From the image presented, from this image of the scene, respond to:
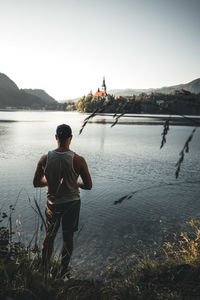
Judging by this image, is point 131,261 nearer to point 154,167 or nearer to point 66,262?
point 66,262

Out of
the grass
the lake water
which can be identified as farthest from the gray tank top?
the grass

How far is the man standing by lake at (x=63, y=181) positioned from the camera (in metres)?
3.39

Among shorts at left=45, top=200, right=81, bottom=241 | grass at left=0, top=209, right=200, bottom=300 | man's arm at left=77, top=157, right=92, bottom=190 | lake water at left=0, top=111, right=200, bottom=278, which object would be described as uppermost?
man's arm at left=77, top=157, right=92, bottom=190

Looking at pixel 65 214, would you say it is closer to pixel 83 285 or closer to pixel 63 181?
pixel 63 181

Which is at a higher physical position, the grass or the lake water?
the grass

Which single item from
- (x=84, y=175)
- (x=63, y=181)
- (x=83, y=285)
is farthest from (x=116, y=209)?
(x=63, y=181)

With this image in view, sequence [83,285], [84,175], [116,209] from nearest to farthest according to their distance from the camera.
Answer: [83,285] → [84,175] → [116,209]

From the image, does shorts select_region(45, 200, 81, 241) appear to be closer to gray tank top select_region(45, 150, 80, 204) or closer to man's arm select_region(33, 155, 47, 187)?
gray tank top select_region(45, 150, 80, 204)

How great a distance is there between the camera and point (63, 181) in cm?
346

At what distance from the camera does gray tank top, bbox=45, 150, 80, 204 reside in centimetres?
337

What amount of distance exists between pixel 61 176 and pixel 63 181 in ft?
0.32

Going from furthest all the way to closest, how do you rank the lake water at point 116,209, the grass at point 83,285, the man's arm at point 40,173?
the lake water at point 116,209 → the man's arm at point 40,173 → the grass at point 83,285

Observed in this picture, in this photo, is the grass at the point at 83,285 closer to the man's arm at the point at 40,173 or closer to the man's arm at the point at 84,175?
the man's arm at the point at 40,173

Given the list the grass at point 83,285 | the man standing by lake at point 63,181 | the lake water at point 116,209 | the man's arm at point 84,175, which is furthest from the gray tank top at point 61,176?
the grass at point 83,285
